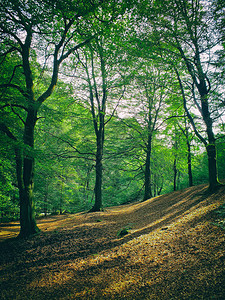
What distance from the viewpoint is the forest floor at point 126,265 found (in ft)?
→ 9.52

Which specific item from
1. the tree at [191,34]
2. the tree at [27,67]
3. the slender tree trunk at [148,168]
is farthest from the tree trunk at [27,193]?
the slender tree trunk at [148,168]

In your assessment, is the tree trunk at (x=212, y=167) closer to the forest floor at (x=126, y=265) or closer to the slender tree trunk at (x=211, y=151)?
the slender tree trunk at (x=211, y=151)

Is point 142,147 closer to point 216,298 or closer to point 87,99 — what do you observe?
point 87,99

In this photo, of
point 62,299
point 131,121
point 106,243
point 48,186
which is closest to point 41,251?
point 106,243

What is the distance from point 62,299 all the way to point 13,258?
2.93 m

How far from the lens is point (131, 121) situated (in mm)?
13289

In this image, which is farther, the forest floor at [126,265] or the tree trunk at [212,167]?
the tree trunk at [212,167]

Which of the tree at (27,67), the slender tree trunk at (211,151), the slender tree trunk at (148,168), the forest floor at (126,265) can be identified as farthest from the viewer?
the slender tree trunk at (148,168)

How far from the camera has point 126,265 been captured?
394cm

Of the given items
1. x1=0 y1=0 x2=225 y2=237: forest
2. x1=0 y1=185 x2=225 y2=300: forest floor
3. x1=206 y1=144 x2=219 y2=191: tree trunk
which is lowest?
x1=0 y1=185 x2=225 y2=300: forest floor

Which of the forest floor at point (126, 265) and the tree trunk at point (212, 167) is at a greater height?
the tree trunk at point (212, 167)

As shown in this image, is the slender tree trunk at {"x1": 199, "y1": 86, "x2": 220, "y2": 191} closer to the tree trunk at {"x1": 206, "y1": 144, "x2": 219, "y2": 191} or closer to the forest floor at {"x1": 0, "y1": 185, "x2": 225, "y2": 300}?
the tree trunk at {"x1": 206, "y1": 144, "x2": 219, "y2": 191}

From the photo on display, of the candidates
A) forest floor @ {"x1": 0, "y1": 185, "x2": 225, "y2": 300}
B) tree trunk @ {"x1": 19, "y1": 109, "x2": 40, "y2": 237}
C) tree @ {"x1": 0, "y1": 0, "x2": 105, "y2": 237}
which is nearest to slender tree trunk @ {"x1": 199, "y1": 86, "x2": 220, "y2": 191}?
forest floor @ {"x1": 0, "y1": 185, "x2": 225, "y2": 300}

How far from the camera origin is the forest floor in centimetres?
290
